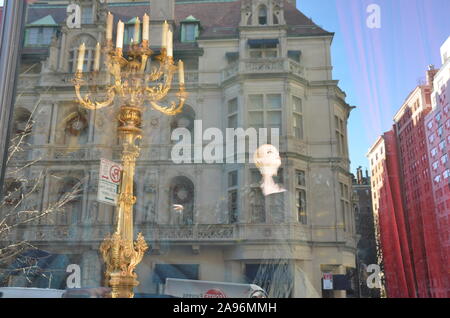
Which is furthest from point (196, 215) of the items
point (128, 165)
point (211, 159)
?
point (128, 165)

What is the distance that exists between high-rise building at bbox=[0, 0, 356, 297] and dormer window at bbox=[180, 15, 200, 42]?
2 cm

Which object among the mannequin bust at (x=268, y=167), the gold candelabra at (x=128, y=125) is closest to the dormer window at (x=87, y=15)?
the gold candelabra at (x=128, y=125)

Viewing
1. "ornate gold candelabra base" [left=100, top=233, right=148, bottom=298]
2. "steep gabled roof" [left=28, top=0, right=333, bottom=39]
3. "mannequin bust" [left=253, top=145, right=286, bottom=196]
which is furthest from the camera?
"steep gabled roof" [left=28, top=0, right=333, bottom=39]

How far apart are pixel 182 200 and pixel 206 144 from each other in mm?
897

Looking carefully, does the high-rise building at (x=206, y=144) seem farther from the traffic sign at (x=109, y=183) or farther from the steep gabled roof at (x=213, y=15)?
the traffic sign at (x=109, y=183)

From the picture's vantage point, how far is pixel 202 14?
7203mm

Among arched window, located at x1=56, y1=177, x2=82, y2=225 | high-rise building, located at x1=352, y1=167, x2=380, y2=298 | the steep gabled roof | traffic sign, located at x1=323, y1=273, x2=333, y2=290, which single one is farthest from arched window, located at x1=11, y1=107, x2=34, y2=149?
high-rise building, located at x1=352, y1=167, x2=380, y2=298

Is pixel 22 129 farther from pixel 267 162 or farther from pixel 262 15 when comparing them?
pixel 262 15

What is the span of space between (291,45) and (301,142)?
1.62 meters

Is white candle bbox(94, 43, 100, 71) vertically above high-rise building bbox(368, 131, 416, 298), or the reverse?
white candle bbox(94, 43, 100, 71)

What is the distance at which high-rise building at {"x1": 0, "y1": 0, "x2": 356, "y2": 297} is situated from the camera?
19.5 ft

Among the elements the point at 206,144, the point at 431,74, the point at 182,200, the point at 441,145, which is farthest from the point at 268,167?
the point at 431,74

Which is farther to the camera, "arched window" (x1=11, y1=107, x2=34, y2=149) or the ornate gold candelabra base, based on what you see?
"arched window" (x1=11, y1=107, x2=34, y2=149)

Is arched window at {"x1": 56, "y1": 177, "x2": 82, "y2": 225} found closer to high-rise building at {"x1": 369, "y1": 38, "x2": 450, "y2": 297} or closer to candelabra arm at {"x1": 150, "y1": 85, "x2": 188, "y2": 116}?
candelabra arm at {"x1": 150, "y1": 85, "x2": 188, "y2": 116}
